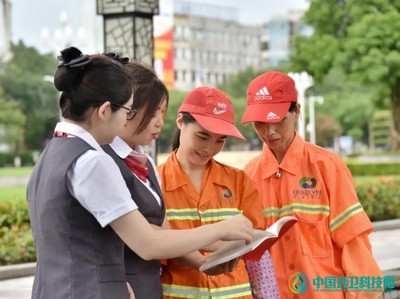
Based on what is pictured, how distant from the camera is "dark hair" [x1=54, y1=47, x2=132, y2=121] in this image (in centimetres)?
226

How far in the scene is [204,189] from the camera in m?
3.03

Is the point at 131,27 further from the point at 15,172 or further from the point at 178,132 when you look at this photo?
the point at 15,172

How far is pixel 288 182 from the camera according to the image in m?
3.33

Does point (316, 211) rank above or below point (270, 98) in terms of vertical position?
below

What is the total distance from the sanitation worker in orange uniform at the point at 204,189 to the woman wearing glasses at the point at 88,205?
0.65m

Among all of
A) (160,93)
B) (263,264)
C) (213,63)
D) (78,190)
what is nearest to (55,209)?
(78,190)

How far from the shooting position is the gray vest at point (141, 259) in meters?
2.48

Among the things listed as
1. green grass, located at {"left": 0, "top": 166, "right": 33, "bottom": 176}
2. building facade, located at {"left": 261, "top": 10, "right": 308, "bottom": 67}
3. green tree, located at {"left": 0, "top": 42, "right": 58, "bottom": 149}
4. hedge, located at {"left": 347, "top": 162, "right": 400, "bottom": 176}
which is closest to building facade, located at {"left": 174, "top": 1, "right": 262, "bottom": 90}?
building facade, located at {"left": 261, "top": 10, "right": 308, "bottom": 67}

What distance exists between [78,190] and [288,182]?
1.34 meters

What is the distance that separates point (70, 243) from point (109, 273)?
0.43ft

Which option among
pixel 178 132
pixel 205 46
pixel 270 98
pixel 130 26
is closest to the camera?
pixel 178 132

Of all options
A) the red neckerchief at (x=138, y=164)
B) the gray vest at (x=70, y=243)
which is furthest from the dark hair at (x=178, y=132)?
the gray vest at (x=70, y=243)

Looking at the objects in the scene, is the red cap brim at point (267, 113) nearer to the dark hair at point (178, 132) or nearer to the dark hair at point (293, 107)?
the dark hair at point (293, 107)

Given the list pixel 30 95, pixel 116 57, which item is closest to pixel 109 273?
pixel 116 57
